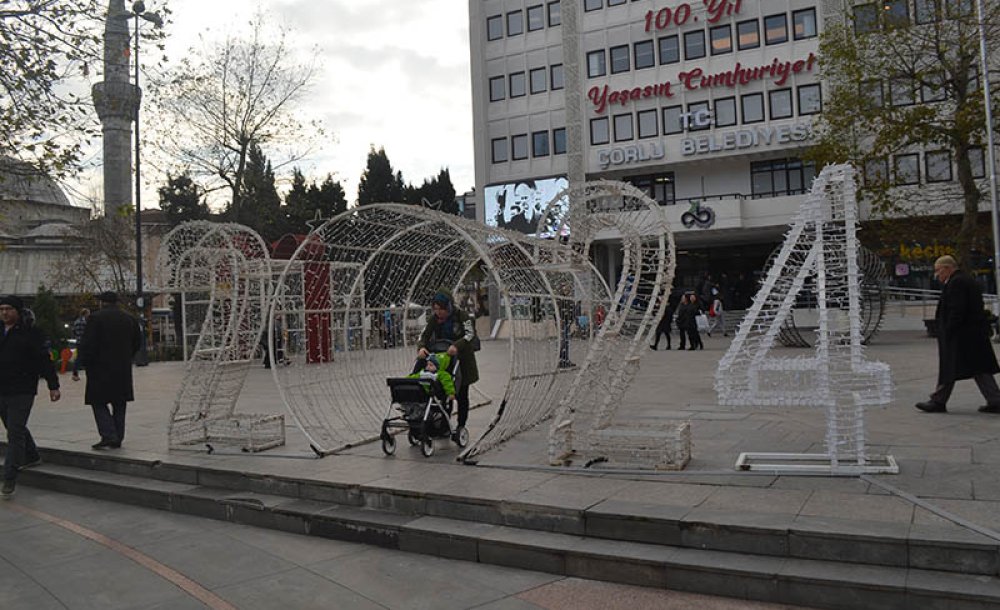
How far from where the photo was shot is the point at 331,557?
19.0 feet

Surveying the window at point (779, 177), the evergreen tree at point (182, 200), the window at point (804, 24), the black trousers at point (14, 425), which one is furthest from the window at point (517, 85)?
the black trousers at point (14, 425)

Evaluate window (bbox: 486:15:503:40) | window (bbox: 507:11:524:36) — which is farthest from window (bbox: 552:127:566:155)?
window (bbox: 486:15:503:40)

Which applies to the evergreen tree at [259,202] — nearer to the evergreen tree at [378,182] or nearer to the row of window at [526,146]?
the row of window at [526,146]

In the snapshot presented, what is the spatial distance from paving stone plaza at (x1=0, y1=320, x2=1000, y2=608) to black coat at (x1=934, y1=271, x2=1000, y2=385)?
0.57 metres

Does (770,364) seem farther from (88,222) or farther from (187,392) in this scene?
(88,222)

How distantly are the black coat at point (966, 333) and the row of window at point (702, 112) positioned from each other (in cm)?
2627

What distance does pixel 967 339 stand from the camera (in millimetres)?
8383

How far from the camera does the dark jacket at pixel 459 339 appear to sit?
327 inches

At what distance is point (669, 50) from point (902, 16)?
46.8 feet

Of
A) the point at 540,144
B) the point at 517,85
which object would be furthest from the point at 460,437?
the point at 517,85

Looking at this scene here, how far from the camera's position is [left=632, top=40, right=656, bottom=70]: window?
120 ft

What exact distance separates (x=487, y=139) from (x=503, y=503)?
121ft

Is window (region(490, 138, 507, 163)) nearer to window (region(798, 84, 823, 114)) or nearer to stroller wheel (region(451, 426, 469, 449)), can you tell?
window (region(798, 84, 823, 114))

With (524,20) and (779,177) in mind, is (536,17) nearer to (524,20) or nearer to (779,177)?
(524,20)
